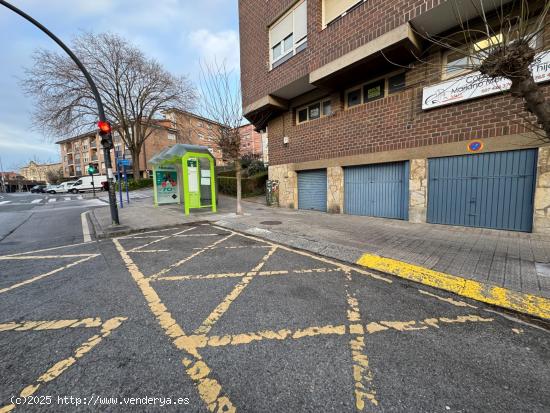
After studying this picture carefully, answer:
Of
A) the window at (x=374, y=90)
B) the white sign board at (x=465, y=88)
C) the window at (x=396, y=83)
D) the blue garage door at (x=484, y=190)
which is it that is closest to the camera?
the white sign board at (x=465, y=88)

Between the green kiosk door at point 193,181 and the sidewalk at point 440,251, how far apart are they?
112 inches

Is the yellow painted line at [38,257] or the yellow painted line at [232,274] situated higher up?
the yellow painted line at [38,257]

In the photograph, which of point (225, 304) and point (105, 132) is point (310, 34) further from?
point (225, 304)

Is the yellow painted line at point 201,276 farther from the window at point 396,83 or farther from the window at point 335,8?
the window at point 335,8

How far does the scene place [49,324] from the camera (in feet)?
8.46

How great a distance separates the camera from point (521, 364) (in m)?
1.94

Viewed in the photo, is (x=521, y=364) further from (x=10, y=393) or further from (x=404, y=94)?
(x=404, y=94)

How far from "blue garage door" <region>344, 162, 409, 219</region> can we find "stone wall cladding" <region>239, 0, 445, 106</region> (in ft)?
13.7

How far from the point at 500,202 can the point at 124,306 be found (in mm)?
8703

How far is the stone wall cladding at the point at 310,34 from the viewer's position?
6531 millimetres

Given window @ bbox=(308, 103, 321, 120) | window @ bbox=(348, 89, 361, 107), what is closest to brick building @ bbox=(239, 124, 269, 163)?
window @ bbox=(308, 103, 321, 120)

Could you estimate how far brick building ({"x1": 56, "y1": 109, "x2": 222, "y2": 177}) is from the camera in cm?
2869

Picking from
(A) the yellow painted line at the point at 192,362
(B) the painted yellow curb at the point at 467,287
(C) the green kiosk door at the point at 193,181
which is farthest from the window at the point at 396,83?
(A) the yellow painted line at the point at 192,362

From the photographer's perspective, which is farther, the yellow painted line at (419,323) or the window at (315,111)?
the window at (315,111)
